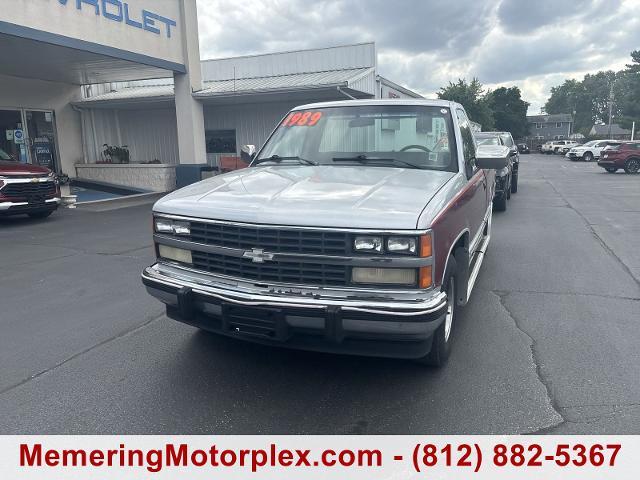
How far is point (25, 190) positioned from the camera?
1108 centimetres

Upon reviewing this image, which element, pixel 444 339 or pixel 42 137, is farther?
pixel 42 137

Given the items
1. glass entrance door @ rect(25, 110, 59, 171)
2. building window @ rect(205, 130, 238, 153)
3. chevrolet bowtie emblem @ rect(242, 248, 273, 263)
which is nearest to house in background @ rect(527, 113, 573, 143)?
building window @ rect(205, 130, 238, 153)

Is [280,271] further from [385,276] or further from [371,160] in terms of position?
[371,160]

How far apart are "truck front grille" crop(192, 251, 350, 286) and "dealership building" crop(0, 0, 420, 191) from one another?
9.46 metres

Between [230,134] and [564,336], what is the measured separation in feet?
54.8

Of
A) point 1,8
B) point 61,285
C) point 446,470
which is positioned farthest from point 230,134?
point 446,470

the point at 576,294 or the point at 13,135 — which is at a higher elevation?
the point at 13,135

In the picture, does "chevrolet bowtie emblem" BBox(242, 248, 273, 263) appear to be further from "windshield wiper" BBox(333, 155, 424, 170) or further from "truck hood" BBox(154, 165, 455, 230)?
"windshield wiper" BBox(333, 155, 424, 170)

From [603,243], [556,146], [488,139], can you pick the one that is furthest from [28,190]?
[556,146]

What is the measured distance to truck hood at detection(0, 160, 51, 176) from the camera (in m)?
10.8

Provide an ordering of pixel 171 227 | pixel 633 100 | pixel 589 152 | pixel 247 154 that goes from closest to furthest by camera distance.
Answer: pixel 171 227
pixel 247 154
pixel 589 152
pixel 633 100

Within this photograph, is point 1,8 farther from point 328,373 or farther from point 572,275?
point 572,275

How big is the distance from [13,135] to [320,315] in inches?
659

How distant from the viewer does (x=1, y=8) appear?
394 inches
